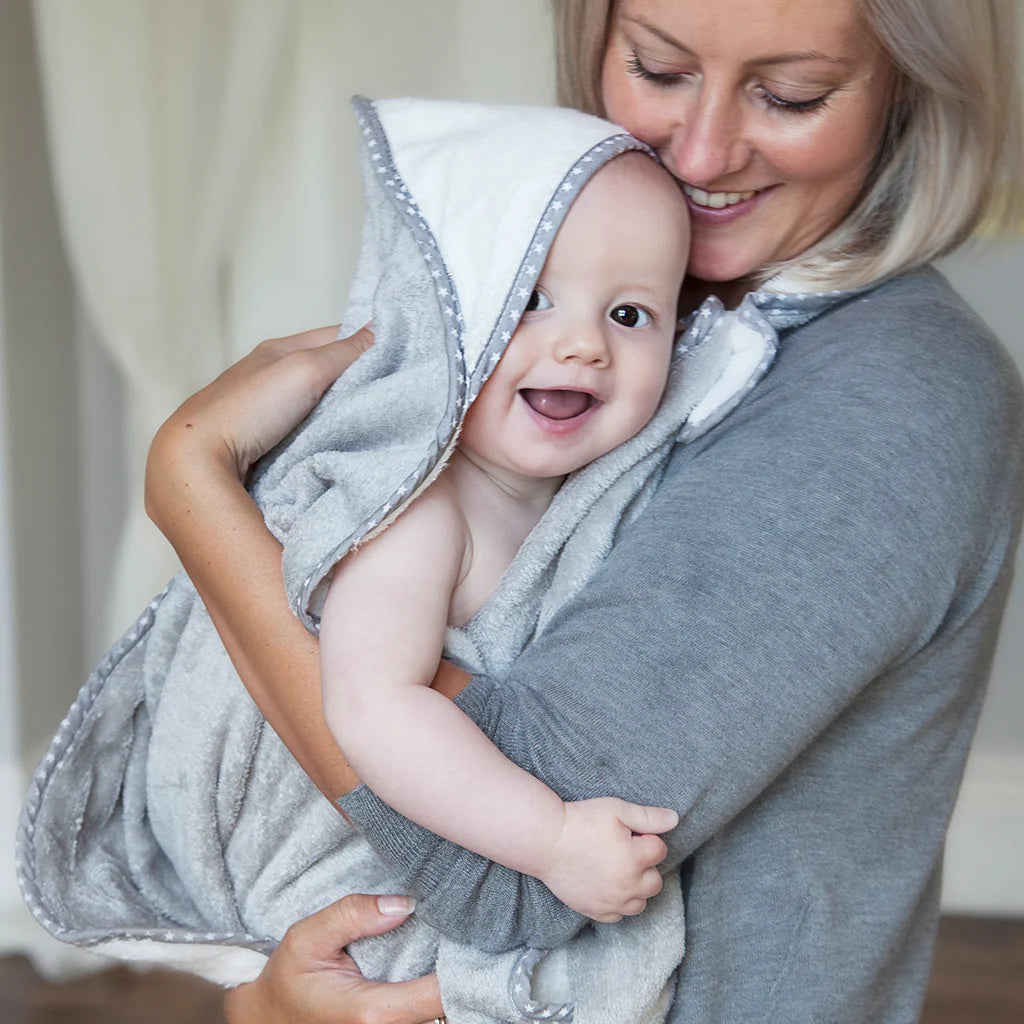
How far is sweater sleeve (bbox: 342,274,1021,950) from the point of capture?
875mm

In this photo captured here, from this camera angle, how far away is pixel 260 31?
99.7 inches

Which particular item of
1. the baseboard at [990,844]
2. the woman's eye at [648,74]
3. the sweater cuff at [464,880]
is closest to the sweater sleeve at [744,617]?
the sweater cuff at [464,880]

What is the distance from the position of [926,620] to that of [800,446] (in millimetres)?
158

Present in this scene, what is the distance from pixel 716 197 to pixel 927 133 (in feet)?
0.64

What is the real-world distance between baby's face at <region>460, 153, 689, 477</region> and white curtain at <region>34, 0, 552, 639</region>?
1.61 metres

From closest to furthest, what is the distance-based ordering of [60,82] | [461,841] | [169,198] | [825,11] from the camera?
[461,841] → [825,11] → [60,82] → [169,198]

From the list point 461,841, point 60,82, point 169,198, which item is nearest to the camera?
point 461,841

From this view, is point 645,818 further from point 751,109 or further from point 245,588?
point 751,109

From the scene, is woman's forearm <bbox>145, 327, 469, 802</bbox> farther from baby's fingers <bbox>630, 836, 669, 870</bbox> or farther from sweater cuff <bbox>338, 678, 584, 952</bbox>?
baby's fingers <bbox>630, 836, 669, 870</bbox>

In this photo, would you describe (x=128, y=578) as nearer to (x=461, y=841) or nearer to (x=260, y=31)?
(x=260, y=31)

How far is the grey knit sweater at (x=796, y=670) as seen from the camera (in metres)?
0.88

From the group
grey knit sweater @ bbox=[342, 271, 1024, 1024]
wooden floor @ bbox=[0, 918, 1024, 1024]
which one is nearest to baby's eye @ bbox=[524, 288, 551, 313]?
grey knit sweater @ bbox=[342, 271, 1024, 1024]

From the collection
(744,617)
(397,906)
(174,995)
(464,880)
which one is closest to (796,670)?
(744,617)

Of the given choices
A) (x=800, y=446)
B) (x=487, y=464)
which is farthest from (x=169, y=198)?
(x=800, y=446)
